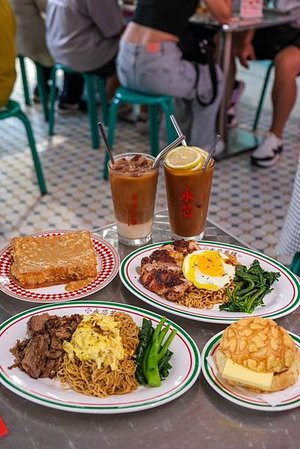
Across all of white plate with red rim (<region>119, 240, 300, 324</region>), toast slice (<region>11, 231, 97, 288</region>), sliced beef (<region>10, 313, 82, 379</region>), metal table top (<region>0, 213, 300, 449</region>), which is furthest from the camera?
toast slice (<region>11, 231, 97, 288</region>)

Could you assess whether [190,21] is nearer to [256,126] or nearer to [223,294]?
[256,126]

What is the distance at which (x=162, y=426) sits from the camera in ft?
3.07

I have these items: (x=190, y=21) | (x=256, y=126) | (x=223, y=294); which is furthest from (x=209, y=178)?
(x=256, y=126)

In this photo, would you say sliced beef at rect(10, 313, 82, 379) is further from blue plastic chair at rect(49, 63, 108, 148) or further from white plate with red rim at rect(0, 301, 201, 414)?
blue plastic chair at rect(49, 63, 108, 148)

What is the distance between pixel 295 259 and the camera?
A: 197 cm

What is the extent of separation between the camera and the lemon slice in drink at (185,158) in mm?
1395

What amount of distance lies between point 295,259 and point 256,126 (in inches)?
96.1

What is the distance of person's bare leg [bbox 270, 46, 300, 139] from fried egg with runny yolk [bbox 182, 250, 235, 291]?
2572mm

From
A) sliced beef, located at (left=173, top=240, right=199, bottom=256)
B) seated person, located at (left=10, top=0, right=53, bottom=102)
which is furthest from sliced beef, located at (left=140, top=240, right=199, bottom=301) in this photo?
seated person, located at (left=10, top=0, right=53, bottom=102)

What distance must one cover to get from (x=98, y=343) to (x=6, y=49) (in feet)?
6.84

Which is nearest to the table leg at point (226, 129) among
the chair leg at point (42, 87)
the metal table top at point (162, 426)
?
the chair leg at point (42, 87)

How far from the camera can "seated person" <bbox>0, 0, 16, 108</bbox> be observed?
264 centimetres

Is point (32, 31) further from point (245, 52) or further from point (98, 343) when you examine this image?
point (98, 343)

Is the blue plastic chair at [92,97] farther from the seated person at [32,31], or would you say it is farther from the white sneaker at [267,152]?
the white sneaker at [267,152]
